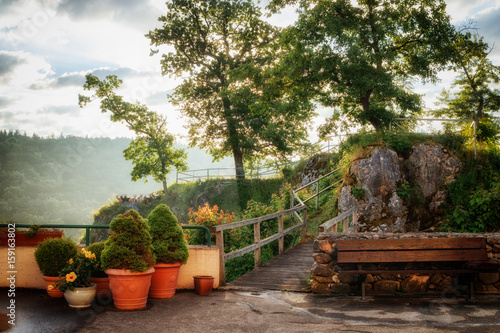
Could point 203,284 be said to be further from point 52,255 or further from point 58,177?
point 58,177

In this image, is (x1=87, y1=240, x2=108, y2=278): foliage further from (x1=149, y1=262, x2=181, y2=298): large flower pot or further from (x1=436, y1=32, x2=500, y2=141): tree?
(x1=436, y1=32, x2=500, y2=141): tree

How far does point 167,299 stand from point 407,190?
931cm

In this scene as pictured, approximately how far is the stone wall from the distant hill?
56174mm

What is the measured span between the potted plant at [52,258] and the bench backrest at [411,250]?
425 centimetres

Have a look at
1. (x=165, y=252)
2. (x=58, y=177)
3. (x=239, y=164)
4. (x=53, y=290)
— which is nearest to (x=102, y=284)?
(x=53, y=290)

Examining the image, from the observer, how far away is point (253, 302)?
6.61 m

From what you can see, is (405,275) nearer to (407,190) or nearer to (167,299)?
(167,299)

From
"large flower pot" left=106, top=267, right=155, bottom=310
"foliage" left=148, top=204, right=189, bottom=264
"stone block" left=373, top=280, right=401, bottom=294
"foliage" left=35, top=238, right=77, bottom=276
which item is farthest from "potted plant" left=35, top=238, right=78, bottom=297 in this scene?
"stone block" left=373, top=280, right=401, bottom=294

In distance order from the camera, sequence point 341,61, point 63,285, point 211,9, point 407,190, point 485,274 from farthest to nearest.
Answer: point 211,9 → point 341,61 → point 407,190 → point 485,274 → point 63,285

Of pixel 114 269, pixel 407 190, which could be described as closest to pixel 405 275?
pixel 114 269

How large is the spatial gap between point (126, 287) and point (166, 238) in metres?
1.07

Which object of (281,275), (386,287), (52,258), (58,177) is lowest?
(281,275)

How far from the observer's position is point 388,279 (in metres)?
7.13

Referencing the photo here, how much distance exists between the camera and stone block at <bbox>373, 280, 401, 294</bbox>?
7.07 m
